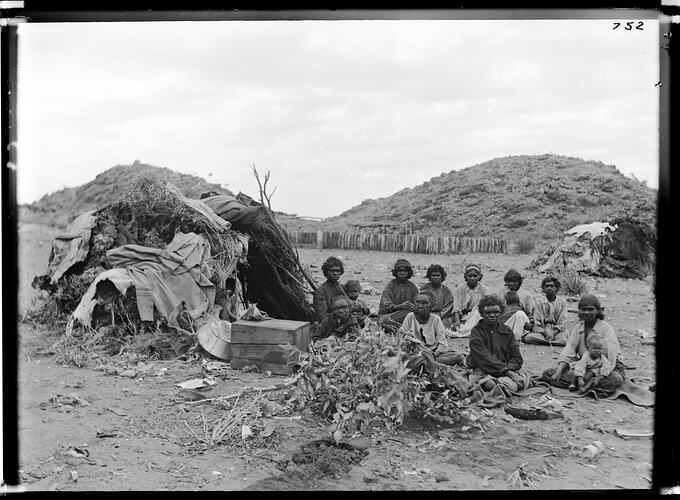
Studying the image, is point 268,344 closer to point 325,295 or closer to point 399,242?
point 325,295

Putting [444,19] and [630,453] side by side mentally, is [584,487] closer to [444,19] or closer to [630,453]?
[630,453]

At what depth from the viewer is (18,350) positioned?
4.55m

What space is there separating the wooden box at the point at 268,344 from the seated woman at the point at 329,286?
0.44 metres

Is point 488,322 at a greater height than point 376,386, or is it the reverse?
point 488,322

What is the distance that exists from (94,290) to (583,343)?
4.73 metres

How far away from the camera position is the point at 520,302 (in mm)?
5555

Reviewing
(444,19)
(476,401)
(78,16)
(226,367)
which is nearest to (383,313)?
(476,401)

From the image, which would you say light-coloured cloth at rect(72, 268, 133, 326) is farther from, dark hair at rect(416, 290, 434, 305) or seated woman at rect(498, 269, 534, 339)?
seated woman at rect(498, 269, 534, 339)

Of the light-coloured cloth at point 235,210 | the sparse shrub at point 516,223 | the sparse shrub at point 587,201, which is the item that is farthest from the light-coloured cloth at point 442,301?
the sparse shrub at point 587,201

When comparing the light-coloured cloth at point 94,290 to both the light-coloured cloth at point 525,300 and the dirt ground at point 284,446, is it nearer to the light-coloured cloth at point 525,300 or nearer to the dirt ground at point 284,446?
the dirt ground at point 284,446

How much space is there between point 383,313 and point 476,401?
3.99ft

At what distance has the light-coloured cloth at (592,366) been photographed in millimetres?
4754

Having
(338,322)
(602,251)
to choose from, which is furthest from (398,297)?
(602,251)

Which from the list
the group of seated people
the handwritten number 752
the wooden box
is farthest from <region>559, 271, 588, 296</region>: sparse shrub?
the wooden box
